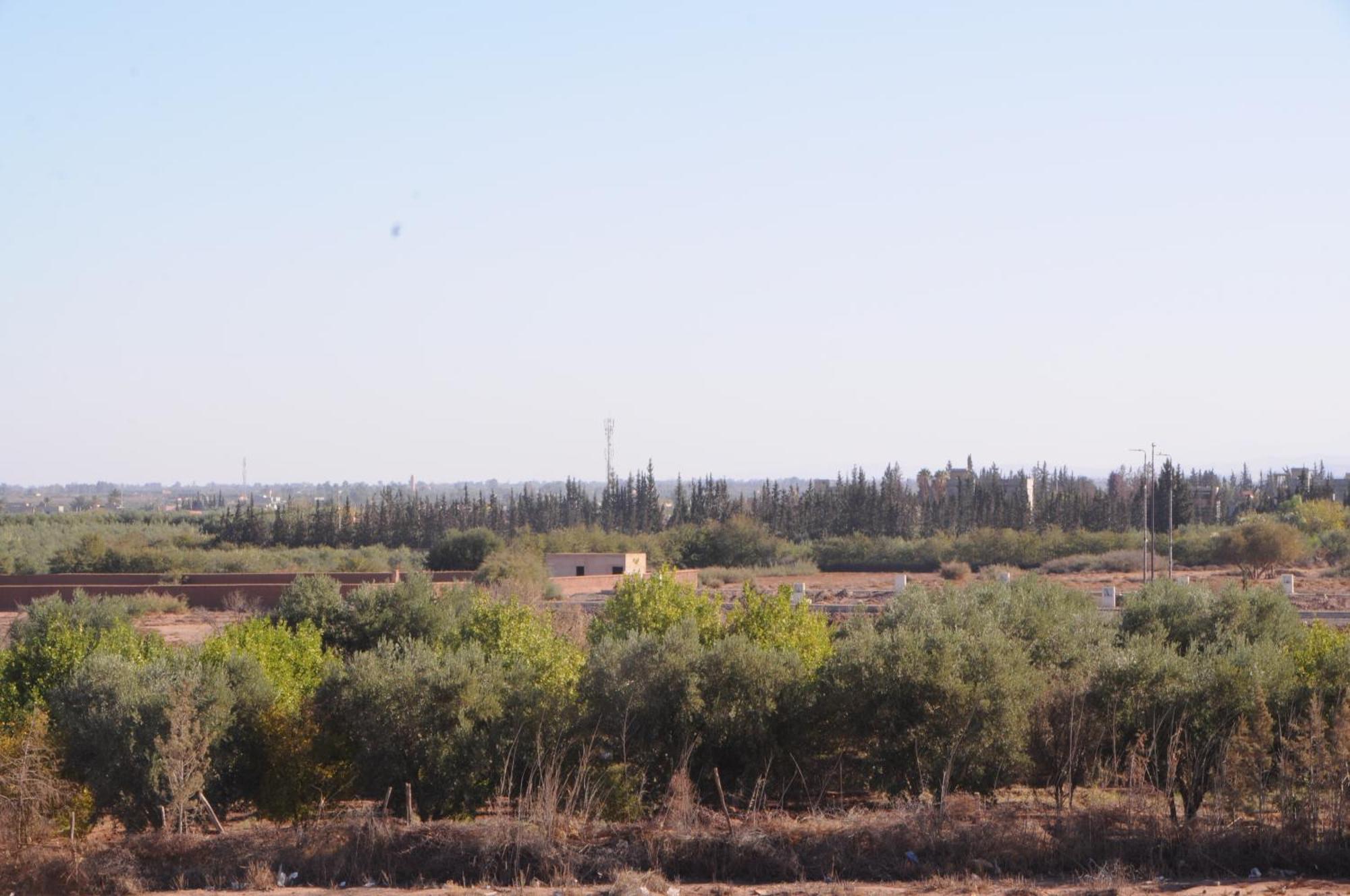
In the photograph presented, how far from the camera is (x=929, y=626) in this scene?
2009 cm

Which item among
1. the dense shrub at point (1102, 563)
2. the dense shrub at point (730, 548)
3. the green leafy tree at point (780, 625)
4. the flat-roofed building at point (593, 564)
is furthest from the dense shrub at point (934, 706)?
the dense shrub at point (730, 548)

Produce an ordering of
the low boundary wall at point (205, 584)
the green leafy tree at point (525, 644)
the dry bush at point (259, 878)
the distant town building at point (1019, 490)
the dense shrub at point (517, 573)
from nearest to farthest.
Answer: the dry bush at point (259, 878) < the green leafy tree at point (525, 644) < the dense shrub at point (517, 573) < the low boundary wall at point (205, 584) < the distant town building at point (1019, 490)

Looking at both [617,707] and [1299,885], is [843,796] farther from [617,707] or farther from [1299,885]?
[1299,885]

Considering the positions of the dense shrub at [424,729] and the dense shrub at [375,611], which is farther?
the dense shrub at [375,611]

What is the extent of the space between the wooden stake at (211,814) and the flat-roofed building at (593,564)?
42379 millimetres

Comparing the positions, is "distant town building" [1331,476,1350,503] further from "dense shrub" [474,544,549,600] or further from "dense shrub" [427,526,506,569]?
"dense shrub" [474,544,549,600]

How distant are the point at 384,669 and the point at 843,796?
6734 millimetres

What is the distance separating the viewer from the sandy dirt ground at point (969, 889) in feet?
43.8

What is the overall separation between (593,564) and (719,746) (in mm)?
44782

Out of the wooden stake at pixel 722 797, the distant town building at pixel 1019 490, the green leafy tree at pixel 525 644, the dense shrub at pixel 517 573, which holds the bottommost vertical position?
the wooden stake at pixel 722 797

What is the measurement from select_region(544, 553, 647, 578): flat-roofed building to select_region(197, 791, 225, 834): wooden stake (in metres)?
42.4

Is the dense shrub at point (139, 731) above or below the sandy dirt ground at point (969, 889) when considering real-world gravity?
above

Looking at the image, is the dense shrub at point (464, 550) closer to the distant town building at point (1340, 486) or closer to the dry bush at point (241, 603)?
the dry bush at point (241, 603)

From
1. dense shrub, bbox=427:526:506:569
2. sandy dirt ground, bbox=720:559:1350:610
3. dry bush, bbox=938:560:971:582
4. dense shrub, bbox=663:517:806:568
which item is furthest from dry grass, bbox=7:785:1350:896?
dense shrub, bbox=663:517:806:568
